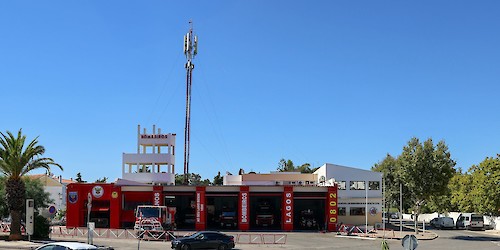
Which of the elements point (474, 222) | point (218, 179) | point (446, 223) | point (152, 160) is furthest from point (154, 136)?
point (218, 179)

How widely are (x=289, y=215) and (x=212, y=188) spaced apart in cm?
900

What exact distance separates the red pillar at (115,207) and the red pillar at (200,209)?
28.2 feet

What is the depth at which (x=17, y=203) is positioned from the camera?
40.8 meters

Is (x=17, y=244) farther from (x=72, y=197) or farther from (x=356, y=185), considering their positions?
(x=356, y=185)

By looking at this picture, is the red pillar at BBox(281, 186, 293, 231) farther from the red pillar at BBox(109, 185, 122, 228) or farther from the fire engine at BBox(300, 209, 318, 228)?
the red pillar at BBox(109, 185, 122, 228)

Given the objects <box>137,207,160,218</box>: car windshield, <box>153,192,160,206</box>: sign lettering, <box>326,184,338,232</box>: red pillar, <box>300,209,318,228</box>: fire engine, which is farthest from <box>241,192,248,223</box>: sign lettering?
<box>137,207,160,218</box>: car windshield

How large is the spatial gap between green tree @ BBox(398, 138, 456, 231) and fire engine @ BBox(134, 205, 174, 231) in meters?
24.9

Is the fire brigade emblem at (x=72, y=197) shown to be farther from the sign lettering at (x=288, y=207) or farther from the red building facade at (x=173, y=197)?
the sign lettering at (x=288, y=207)

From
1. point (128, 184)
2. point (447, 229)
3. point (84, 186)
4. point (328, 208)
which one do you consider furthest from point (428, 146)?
point (84, 186)

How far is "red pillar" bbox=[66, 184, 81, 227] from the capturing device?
192 feet

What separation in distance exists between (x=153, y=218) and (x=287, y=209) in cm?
1597

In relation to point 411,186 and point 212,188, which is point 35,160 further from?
point 411,186

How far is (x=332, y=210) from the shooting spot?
190 ft

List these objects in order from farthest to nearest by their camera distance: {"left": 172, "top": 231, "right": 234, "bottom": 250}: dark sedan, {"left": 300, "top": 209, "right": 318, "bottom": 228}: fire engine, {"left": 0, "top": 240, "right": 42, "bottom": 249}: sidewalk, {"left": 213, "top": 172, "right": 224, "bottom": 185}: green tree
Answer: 1. {"left": 213, "top": 172, "right": 224, "bottom": 185}: green tree
2. {"left": 300, "top": 209, "right": 318, "bottom": 228}: fire engine
3. {"left": 172, "top": 231, "right": 234, "bottom": 250}: dark sedan
4. {"left": 0, "top": 240, "right": 42, "bottom": 249}: sidewalk
